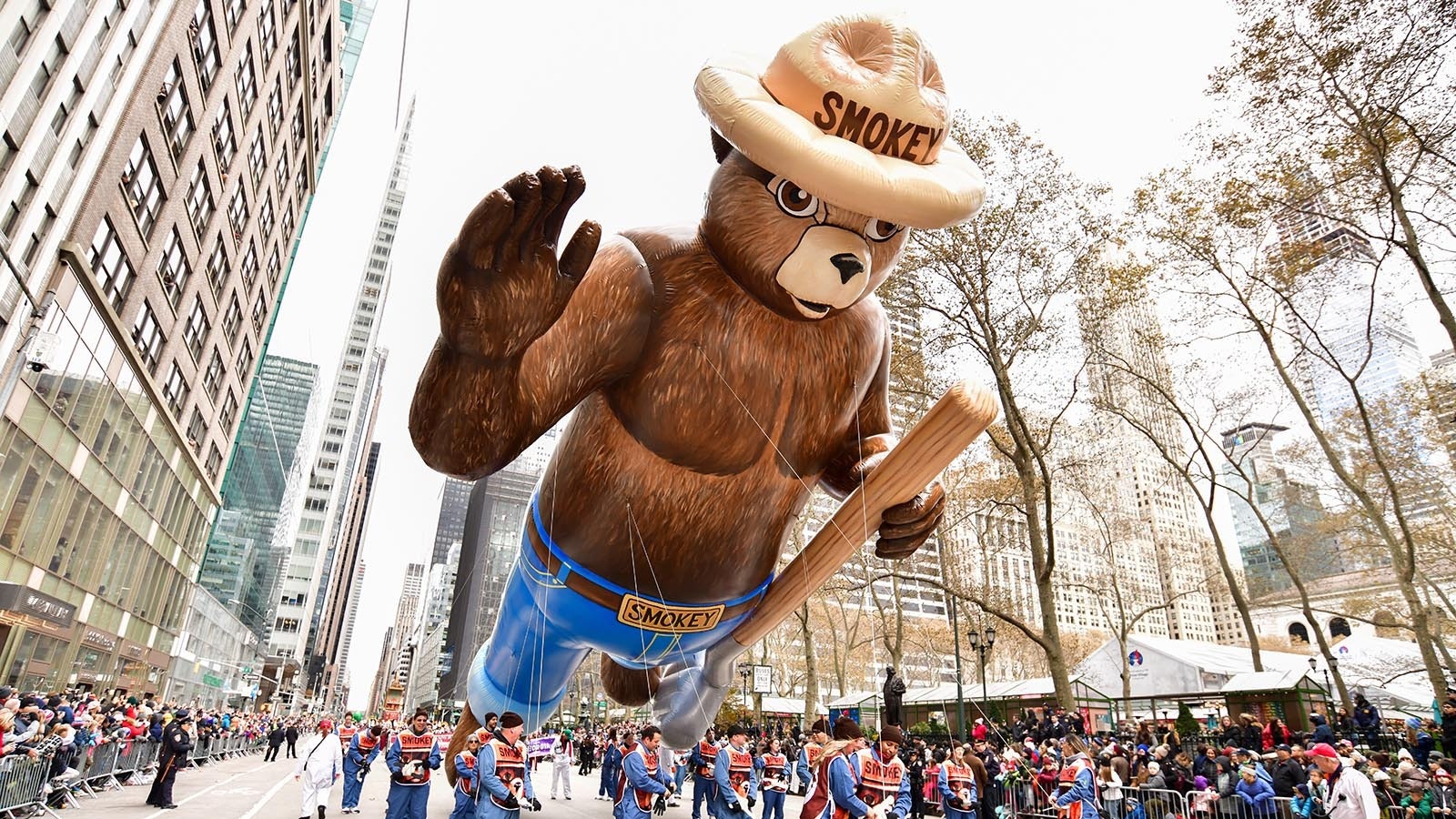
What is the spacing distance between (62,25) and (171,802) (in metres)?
11.8

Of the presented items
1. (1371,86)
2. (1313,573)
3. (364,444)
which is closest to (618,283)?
(1371,86)

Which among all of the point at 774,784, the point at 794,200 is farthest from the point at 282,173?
the point at 794,200

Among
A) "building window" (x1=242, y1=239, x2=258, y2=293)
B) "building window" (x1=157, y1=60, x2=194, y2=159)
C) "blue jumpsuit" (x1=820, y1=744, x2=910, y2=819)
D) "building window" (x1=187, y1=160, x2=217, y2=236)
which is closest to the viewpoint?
"blue jumpsuit" (x1=820, y1=744, x2=910, y2=819)

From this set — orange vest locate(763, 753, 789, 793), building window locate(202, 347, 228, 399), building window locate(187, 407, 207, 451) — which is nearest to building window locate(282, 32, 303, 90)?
building window locate(202, 347, 228, 399)

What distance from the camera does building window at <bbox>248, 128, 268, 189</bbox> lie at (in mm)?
24703

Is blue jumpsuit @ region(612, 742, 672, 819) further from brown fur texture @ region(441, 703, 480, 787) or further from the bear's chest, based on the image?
the bear's chest

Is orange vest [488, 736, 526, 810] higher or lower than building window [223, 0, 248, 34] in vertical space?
lower

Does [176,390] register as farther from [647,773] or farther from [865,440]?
[865,440]

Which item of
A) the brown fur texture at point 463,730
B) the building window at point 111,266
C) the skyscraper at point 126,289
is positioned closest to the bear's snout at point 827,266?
the brown fur texture at point 463,730

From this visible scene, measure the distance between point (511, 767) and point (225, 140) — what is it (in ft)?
77.0

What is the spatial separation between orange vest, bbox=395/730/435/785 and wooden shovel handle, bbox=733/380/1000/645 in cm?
522

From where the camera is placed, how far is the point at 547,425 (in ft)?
7.20

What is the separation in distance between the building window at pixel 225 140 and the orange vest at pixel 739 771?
21207mm

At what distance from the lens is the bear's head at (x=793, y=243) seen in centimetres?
215
